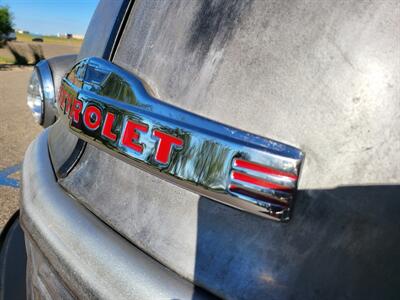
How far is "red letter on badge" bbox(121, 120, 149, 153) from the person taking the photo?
34.6 inches

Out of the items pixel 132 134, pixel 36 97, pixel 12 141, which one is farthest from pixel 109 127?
pixel 12 141

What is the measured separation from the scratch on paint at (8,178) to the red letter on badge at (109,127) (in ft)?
12.2

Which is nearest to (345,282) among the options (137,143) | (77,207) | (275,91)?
(275,91)

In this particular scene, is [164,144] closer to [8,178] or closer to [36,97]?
[36,97]

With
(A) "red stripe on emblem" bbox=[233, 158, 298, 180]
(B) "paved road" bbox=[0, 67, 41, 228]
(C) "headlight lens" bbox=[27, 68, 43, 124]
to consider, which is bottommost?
(B) "paved road" bbox=[0, 67, 41, 228]

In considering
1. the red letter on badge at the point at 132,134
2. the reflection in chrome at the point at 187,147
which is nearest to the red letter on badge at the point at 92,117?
the reflection in chrome at the point at 187,147

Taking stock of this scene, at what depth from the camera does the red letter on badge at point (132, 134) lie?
88cm

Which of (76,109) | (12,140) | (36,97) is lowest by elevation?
(12,140)

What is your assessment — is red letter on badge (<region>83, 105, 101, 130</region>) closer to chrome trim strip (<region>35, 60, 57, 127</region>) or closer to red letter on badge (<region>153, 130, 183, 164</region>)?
red letter on badge (<region>153, 130, 183, 164</region>)

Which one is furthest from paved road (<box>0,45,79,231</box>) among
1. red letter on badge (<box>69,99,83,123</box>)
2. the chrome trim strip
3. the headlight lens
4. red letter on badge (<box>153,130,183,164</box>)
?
red letter on badge (<box>153,130,183,164</box>)

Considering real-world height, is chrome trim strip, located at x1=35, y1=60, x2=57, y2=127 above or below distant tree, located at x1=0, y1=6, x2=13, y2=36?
above

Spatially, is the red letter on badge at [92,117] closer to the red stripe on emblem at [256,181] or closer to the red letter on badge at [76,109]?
the red letter on badge at [76,109]

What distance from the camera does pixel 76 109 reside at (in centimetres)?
107

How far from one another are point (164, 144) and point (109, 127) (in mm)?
169
